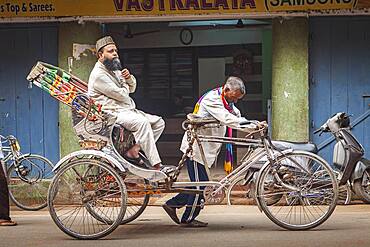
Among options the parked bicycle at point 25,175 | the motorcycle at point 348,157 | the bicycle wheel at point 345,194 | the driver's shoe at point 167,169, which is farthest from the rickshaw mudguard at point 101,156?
the bicycle wheel at point 345,194

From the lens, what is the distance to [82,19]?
401 inches

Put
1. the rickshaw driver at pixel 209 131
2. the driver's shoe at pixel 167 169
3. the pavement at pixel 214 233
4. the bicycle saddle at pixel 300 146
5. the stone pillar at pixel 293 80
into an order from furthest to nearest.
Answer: the stone pillar at pixel 293 80 → the bicycle saddle at pixel 300 146 → the rickshaw driver at pixel 209 131 → the driver's shoe at pixel 167 169 → the pavement at pixel 214 233

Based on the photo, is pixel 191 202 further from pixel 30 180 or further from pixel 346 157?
pixel 30 180

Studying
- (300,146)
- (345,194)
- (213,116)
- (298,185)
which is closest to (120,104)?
(213,116)

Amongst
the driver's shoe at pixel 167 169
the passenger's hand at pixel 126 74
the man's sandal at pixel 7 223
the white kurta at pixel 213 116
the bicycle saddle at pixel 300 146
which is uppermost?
the passenger's hand at pixel 126 74

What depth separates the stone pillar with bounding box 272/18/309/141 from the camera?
10.0 meters

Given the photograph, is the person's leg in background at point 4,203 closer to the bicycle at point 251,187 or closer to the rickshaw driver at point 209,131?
the rickshaw driver at point 209,131

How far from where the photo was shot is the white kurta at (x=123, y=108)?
23.5 ft

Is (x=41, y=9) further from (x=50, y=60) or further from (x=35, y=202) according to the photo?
(x=35, y=202)

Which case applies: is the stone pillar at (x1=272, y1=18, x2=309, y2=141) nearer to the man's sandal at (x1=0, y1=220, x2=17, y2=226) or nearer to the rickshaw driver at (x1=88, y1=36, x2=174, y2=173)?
the rickshaw driver at (x1=88, y1=36, x2=174, y2=173)

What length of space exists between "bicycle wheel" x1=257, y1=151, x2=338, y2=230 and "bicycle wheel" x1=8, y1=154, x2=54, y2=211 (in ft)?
13.1

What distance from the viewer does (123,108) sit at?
7.36m

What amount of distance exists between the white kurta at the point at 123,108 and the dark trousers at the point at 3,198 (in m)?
1.60

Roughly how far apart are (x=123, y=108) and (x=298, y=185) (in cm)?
206
